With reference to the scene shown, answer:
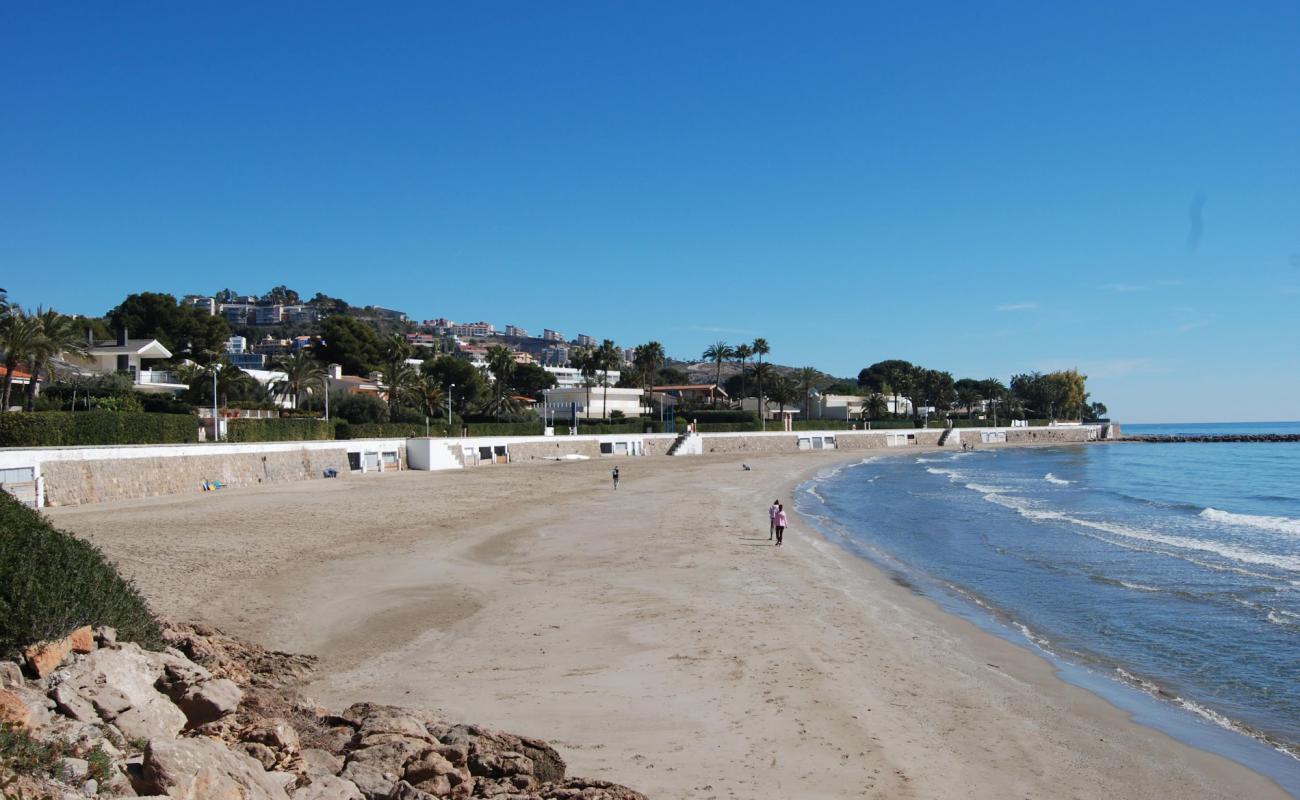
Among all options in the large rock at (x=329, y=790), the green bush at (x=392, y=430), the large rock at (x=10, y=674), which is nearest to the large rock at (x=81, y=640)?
the large rock at (x=10, y=674)

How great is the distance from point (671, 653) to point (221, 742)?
760cm

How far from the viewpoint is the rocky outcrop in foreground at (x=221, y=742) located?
20.4 ft

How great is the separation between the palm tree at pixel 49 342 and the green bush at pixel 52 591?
137ft

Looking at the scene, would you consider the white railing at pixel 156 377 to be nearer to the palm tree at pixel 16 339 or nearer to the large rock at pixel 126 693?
the palm tree at pixel 16 339

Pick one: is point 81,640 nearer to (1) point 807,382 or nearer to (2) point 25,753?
(2) point 25,753

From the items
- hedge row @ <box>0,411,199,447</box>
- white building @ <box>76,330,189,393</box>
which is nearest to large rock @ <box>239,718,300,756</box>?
hedge row @ <box>0,411,199,447</box>

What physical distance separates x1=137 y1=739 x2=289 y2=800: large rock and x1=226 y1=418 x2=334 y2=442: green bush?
44.2 m

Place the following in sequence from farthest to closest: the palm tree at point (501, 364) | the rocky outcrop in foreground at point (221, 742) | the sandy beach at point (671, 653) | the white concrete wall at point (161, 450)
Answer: the palm tree at point (501, 364) < the white concrete wall at point (161, 450) < the sandy beach at point (671, 653) < the rocky outcrop in foreground at point (221, 742)

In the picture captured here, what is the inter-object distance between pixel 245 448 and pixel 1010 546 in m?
34.5

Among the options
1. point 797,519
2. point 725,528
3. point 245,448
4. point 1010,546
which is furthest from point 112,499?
point 1010,546

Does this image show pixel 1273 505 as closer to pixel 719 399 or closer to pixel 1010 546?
pixel 1010 546

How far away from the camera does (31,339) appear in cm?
4572

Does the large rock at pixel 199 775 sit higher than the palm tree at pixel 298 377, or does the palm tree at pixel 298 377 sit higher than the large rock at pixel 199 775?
the palm tree at pixel 298 377

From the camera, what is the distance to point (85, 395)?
184 ft
